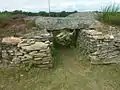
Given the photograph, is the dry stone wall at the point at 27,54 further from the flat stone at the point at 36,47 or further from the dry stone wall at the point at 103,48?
the dry stone wall at the point at 103,48

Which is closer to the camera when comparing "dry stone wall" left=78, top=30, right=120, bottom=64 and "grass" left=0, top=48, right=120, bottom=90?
"grass" left=0, top=48, right=120, bottom=90

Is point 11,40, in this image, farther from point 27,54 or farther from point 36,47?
point 36,47

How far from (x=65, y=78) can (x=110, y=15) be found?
10.8ft

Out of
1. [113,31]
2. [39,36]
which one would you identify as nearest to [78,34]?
[113,31]

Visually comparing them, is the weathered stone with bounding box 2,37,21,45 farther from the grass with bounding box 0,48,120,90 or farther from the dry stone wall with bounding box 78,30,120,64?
the dry stone wall with bounding box 78,30,120,64

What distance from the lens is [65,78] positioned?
644 cm

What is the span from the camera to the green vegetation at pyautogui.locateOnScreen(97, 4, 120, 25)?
8.46m

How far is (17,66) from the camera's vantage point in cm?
665

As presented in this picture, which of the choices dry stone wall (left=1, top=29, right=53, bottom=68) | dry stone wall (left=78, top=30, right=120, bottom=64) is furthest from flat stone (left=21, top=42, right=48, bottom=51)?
dry stone wall (left=78, top=30, right=120, bottom=64)

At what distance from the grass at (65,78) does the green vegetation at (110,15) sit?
200cm

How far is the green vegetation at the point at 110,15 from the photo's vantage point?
27.8 feet

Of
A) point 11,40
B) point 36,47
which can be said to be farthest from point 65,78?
point 11,40

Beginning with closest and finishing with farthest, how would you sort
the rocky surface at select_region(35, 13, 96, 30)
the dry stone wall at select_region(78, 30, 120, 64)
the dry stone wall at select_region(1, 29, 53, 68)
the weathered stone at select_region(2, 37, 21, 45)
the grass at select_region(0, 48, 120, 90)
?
the grass at select_region(0, 48, 120, 90)
the dry stone wall at select_region(1, 29, 53, 68)
the weathered stone at select_region(2, 37, 21, 45)
the dry stone wall at select_region(78, 30, 120, 64)
the rocky surface at select_region(35, 13, 96, 30)

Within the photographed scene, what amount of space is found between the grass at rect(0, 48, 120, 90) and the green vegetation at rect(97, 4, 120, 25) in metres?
2.00
